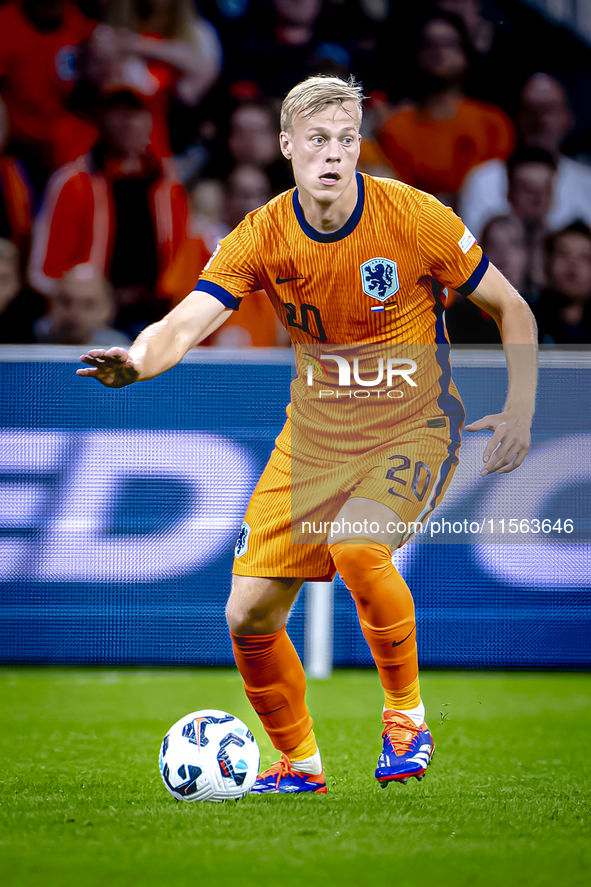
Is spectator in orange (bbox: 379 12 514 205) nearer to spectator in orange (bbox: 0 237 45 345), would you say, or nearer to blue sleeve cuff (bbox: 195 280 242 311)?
spectator in orange (bbox: 0 237 45 345)

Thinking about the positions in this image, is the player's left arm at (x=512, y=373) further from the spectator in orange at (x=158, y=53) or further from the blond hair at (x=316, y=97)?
the spectator in orange at (x=158, y=53)

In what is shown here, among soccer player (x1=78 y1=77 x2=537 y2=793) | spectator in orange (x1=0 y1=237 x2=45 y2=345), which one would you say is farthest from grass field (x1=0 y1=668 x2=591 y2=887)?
spectator in orange (x1=0 y1=237 x2=45 y2=345)

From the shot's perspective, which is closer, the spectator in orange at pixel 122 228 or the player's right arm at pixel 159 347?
the player's right arm at pixel 159 347

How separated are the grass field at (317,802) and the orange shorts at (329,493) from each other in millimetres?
669

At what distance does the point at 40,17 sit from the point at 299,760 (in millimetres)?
4963

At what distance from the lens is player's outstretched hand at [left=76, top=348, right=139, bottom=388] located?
2.36 meters

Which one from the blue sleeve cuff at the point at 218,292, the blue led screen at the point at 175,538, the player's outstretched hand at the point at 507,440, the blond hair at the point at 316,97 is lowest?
the blue led screen at the point at 175,538

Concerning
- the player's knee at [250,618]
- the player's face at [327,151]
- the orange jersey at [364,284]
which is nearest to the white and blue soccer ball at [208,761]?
the player's knee at [250,618]

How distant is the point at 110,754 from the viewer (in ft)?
10.7

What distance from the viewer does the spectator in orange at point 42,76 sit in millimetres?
5820

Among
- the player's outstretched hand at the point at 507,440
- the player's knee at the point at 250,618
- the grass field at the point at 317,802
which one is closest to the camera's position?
the grass field at the point at 317,802

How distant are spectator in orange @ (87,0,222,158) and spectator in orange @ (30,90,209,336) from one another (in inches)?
17.3

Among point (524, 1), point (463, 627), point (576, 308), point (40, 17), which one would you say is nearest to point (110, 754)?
point (463, 627)

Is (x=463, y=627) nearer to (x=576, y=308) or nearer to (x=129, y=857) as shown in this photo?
(x=576, y=308)
